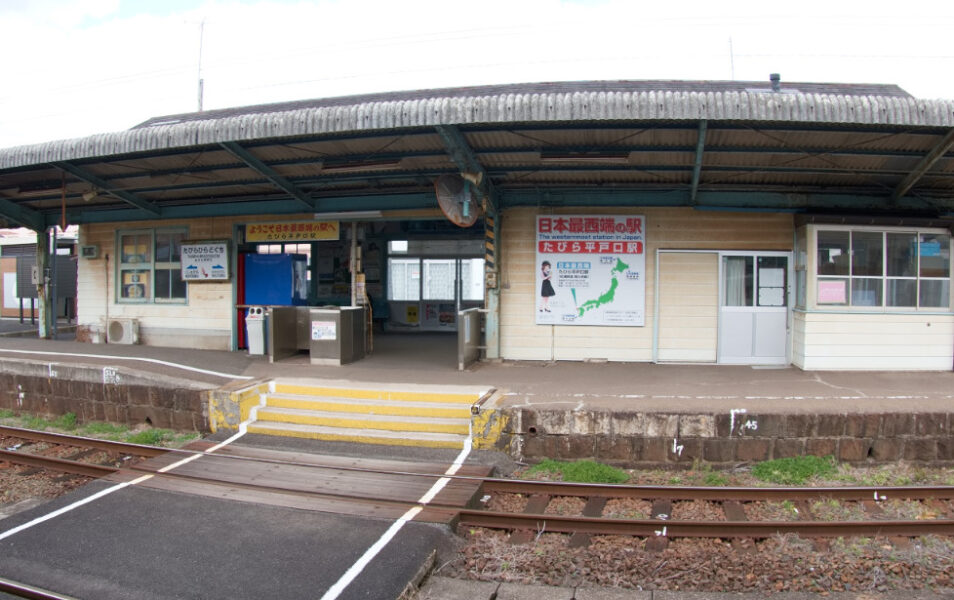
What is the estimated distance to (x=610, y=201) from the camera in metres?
10.1

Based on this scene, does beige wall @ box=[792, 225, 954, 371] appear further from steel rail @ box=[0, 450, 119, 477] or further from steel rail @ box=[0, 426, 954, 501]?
steel rail @ box=[0, 450, 119, 477]

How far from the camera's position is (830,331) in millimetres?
9414

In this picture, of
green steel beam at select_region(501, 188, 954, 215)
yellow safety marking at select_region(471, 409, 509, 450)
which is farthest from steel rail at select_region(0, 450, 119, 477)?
green steel beam at select_region(501, 188, 954, 215)

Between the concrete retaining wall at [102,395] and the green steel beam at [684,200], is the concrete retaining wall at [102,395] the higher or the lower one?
the lower one

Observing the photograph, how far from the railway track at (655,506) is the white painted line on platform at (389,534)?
0.53 feet

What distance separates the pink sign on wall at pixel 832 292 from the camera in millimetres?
9414

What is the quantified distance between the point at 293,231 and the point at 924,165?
417 inches

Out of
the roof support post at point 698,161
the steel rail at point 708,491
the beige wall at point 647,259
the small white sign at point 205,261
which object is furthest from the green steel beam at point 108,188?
the roof support post at point 698,161

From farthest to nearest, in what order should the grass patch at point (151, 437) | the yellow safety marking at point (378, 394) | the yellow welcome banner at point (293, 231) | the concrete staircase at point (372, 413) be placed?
the yellow welcome banner at point (293, 231) < the grass patch at point (151, 437) < the yellow safety marking at point (378, 394) < the concrete staircase at point (372, 413)

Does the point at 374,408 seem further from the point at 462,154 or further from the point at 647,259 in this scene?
the point at 647,259

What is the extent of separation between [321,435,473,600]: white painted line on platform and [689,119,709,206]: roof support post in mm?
5174

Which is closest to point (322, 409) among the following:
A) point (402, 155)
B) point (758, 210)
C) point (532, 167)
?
point (402, 155)

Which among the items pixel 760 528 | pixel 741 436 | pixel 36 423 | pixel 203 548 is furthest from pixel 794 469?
pixel 36 423

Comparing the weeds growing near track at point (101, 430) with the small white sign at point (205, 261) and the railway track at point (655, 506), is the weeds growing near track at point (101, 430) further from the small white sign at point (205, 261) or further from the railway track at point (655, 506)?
the small white sign at point (205, 261)
